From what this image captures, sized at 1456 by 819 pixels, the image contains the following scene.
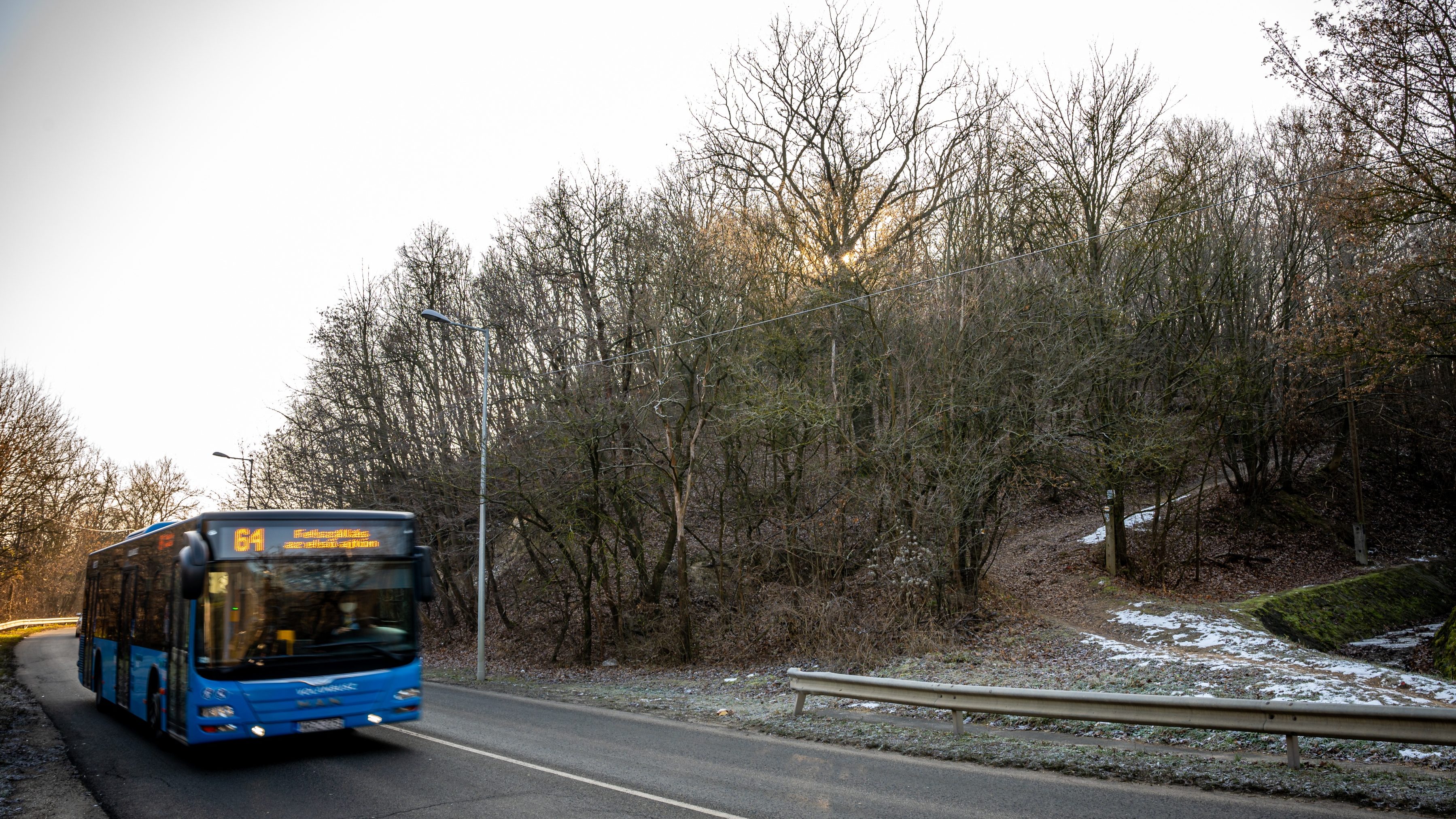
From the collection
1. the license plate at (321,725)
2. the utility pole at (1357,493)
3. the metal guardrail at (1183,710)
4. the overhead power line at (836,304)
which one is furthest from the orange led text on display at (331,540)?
the utility pole at (1357,493)

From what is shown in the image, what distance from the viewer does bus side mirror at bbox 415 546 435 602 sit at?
33.8 ft

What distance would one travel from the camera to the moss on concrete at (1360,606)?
20000 millimetres

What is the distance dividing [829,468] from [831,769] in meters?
12.2

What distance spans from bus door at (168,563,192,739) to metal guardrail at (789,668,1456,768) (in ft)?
24.4

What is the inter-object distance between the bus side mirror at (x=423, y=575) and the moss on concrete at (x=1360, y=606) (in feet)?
58.9

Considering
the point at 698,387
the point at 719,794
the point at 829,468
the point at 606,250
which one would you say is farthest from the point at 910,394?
the point at 719,794

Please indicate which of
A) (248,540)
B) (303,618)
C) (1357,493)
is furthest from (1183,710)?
(1357,493)

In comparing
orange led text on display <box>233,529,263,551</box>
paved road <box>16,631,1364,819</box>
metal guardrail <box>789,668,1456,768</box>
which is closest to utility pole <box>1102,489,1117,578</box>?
metal guardrail <box>789,668,1456,768</box>

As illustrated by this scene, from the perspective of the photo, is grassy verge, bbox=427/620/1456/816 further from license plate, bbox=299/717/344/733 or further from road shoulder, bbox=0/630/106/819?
road shoulder, bbox=0/630/106/819

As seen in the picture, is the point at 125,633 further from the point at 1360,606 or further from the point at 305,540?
the point at 1360,606

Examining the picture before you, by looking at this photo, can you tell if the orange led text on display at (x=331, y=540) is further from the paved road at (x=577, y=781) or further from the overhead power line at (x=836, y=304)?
the overhead power line at (x=836, y=304)

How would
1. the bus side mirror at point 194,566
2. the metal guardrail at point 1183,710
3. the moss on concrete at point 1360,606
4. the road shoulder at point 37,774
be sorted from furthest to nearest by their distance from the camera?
the moss on concrete at point 1360,606, the bus side mirror at point 194,566, the road shoulder at point 37,774, the metal guardrail at point 1183,710

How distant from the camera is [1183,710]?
7.91m

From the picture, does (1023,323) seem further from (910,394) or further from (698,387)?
(698,387)
